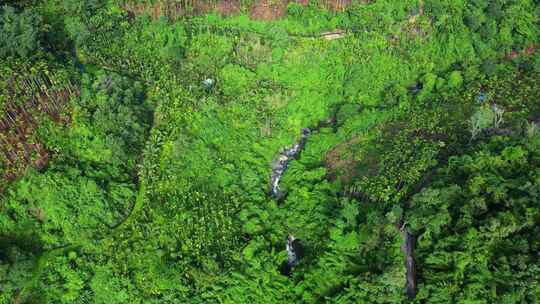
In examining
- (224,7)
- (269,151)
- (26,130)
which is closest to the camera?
(26,130)

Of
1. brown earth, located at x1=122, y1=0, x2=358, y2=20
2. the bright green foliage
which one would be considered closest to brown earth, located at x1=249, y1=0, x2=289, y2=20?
brown earth, located at x1=122, y1=0, x2=358, y2=20

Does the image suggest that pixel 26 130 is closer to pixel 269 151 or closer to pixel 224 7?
pixel 269 151

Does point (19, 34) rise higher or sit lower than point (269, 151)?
higher

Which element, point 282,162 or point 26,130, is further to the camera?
point 282,162

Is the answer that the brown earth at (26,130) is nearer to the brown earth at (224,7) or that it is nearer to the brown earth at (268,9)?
the brown earth at (224,7)

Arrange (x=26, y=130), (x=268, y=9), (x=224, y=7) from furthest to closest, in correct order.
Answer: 1. (x=224, y=7)
2. (x=268, y=9)
3. (x=26, y=130)

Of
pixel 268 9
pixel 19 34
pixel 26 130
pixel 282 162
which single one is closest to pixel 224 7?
pixel 268 9

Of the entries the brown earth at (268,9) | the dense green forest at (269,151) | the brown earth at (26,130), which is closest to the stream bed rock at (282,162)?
the dense green forest at (269,151)

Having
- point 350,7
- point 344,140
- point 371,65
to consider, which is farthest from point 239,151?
point 350,7
